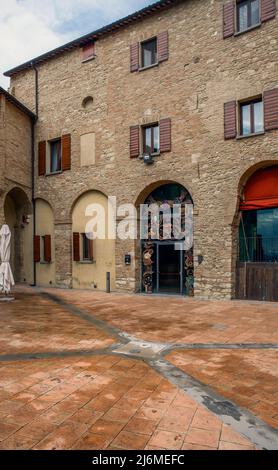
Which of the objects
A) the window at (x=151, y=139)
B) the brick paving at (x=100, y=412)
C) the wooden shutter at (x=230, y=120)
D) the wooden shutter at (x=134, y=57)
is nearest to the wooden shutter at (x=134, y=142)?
the window at (x=151, y=139)

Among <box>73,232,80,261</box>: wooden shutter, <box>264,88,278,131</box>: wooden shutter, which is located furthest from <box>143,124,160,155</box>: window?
<box>73,232,80,261</box>: wooden shutter

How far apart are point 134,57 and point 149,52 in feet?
2.04

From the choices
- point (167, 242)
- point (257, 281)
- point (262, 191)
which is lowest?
point (257, 281)

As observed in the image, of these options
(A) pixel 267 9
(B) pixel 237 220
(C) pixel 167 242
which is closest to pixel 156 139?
(C) pixel 167 242

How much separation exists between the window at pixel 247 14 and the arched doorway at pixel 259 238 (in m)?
4.81

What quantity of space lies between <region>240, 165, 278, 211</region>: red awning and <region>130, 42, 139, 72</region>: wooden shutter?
6.49m

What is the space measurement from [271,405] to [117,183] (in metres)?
11.0

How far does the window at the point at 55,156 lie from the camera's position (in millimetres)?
15781

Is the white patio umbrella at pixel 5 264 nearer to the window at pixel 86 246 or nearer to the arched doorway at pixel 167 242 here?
the window at pixel 86 246

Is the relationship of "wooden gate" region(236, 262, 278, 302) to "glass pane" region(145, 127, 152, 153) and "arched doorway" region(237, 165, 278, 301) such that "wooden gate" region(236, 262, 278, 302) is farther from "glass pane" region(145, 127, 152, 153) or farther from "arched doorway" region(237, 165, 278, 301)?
"glass pane" region(145, 127, 152, 153)

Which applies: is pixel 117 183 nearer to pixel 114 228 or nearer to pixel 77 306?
pixel 114 228

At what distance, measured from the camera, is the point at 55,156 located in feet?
52.5

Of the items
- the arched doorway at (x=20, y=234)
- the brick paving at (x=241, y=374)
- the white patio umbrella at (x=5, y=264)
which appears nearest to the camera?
the brick paving at (x=241, y=374)

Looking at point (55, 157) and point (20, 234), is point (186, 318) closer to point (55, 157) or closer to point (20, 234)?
point (55, 157)
